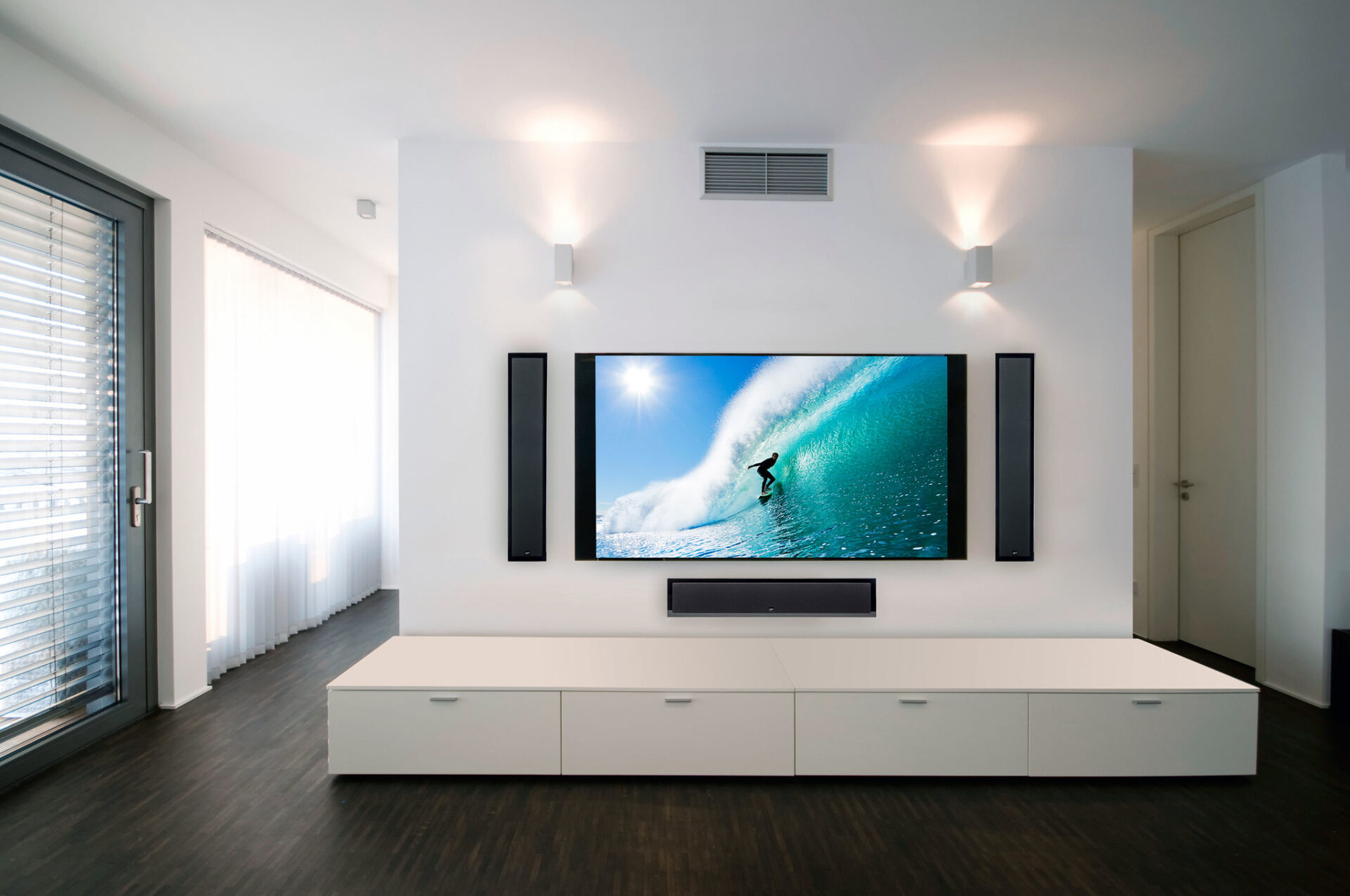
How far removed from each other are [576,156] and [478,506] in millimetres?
1667

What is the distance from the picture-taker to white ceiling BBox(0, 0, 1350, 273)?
209cm

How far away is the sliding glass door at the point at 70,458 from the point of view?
2355mm

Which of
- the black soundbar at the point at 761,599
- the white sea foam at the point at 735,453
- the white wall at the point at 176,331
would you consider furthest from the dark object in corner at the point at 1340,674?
the white wall at the point at 176,331

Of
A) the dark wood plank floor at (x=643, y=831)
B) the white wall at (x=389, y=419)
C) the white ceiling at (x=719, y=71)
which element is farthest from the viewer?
the white wall at (x=389, y=419)

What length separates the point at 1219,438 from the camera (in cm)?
376

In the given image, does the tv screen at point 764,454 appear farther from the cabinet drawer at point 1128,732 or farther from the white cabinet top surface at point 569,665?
the cabinet drawer at point 1128,732

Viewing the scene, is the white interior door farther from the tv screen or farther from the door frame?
the tv screen

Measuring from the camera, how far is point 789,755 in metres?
2.36

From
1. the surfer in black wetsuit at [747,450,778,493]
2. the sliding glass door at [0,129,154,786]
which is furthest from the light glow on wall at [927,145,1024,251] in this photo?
the sliding glass door at [0,129,154,786]

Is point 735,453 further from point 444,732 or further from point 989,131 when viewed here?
point 989,131

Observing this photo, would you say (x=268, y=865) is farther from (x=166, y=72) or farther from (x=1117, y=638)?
(x=1117, y=638)

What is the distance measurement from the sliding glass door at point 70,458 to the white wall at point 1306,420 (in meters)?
5.50

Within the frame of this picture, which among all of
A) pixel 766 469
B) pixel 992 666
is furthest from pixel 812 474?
pixel 992 666

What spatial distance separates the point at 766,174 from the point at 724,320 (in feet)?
2.29
